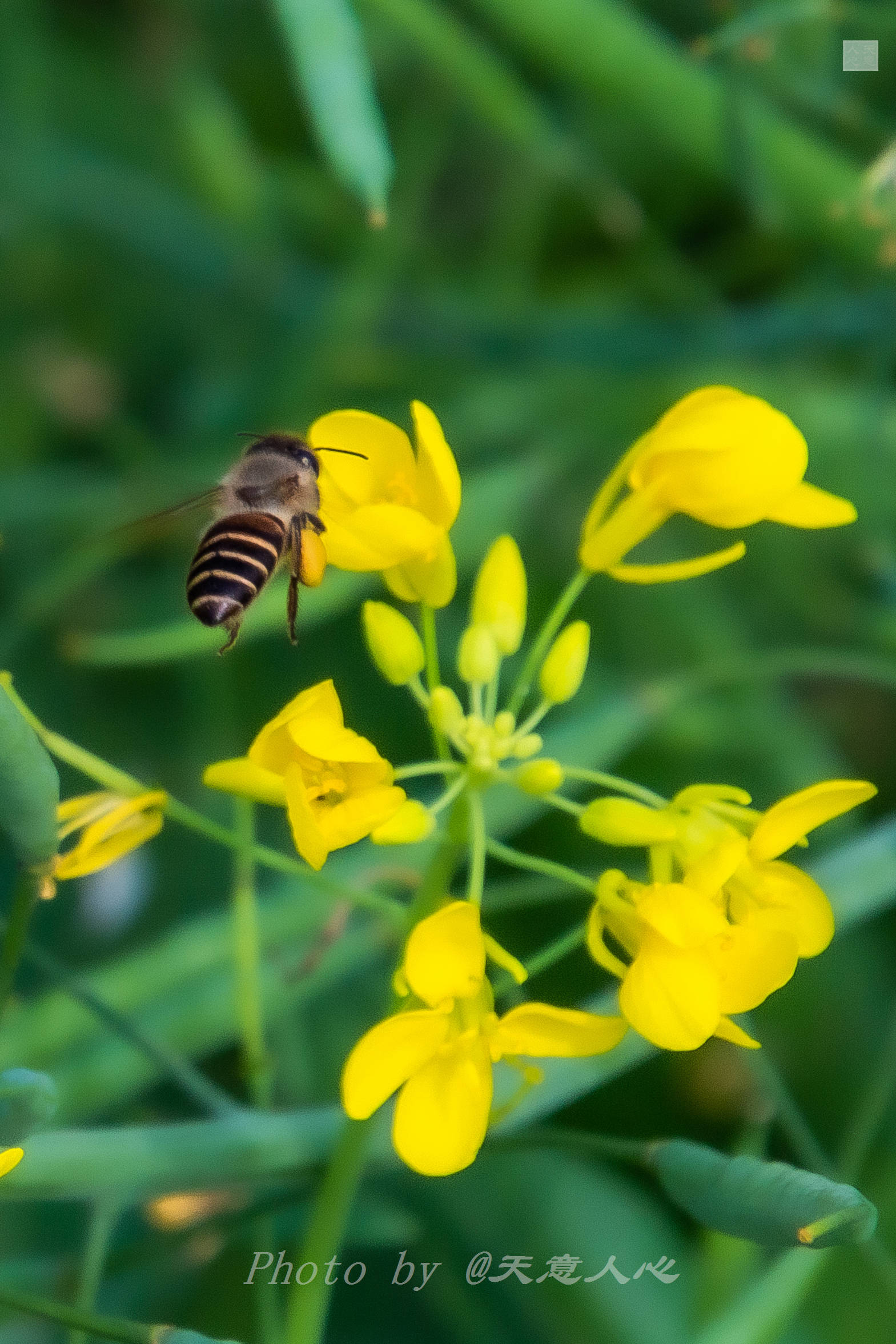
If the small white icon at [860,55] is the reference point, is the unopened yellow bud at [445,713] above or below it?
below

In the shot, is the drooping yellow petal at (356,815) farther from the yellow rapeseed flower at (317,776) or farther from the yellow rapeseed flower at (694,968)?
the yellow rapeseed flower at (694,968)

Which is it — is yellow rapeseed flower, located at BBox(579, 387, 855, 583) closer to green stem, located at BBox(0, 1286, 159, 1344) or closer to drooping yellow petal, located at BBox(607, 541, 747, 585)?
drooping yellow petal, located at BBox(607, 541, 747, 585)

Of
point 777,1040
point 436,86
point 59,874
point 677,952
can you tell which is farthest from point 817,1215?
point 436,86

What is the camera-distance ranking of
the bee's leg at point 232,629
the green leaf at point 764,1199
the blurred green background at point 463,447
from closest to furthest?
1. the green leaf at point 764,1199
2. the bee's leg at point 232,629
3. the blurred green background at point 463,447

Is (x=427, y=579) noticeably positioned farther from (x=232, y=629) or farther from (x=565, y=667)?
(x=232, y=629)

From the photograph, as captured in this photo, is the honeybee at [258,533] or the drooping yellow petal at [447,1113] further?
the honeybee at [258,533]

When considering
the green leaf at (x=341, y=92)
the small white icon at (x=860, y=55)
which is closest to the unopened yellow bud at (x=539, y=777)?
the green leaf at (x=341, y=92)

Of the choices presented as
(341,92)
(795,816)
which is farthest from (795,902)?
(341,92)
